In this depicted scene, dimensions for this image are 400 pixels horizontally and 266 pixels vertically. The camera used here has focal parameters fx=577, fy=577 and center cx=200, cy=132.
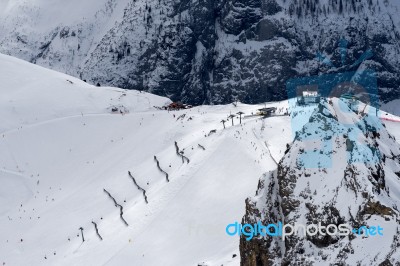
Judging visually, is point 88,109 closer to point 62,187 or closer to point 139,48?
point 62,187

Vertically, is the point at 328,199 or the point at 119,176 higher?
the point at 328,199

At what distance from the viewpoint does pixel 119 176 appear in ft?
173

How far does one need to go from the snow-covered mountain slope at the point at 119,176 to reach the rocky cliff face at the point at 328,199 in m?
7.10

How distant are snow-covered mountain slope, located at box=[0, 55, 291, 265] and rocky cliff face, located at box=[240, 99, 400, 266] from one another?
23.3 ft

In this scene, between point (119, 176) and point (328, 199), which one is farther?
point (119, 176)

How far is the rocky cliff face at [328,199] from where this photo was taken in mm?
21750

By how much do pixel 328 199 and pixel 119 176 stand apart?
3192 centimetres

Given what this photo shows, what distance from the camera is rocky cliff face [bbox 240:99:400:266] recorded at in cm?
2175

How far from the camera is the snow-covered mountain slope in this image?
38.8 m

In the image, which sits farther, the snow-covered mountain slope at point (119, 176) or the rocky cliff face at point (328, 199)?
the snow-covered mountain slope at point (119, 176)

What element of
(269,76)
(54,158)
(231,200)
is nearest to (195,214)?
(231,200)

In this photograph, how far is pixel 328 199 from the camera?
916 inches

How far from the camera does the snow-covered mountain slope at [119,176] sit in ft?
127

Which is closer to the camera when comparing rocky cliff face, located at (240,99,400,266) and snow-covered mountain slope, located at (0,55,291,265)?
rocky cliff face, located at (240,99,400,266)
